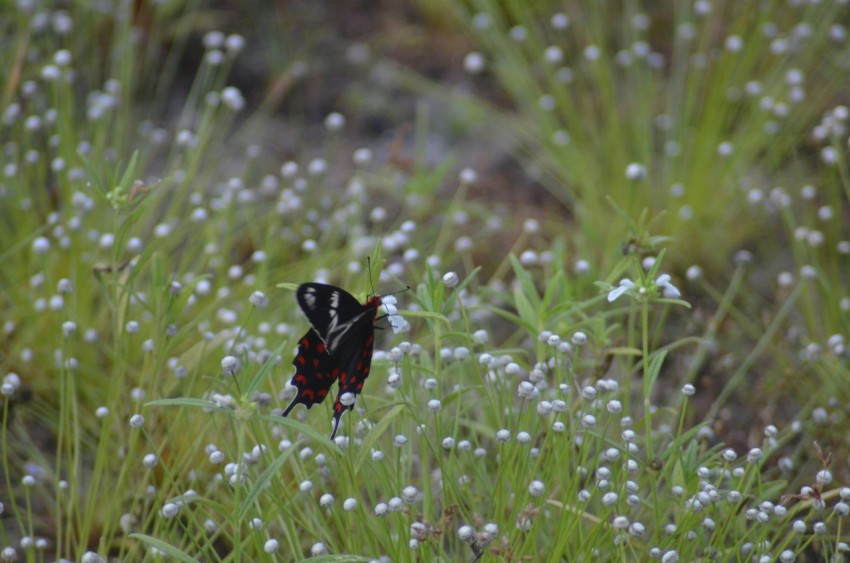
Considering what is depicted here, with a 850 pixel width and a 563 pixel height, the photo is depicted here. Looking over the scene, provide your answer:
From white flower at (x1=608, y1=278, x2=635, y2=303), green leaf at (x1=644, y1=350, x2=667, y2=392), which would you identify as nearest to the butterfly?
white flower at (x1=608, y1=278, x2=635, y2=303)

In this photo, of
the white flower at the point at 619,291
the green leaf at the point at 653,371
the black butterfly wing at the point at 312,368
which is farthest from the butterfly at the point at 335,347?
the green leaf at the point at 653,371

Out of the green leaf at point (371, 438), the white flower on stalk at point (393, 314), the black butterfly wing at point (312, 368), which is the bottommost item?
the green leaf at point (371, 438)

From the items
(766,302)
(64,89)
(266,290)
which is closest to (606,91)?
(766,302)

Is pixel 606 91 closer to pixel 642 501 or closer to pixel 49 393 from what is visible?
pixel 642 501

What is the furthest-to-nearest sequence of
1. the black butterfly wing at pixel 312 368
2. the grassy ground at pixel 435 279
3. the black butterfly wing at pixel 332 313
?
1. the grassy ground at pixel 435 279
2. the black butterfly wing at pixel 312 368
3. the black butterfly wing at pixel 332 313

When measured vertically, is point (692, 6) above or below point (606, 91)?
above

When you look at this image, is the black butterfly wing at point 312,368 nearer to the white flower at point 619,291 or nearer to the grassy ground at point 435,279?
the grassy ground at point 435,279

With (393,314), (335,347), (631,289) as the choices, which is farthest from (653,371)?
(335,347)

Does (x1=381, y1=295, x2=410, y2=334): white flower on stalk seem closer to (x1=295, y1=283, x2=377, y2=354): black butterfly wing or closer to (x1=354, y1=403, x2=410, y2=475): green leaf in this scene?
(x1=295, y1=283, x2=377, y2=354): black butterfly wing
